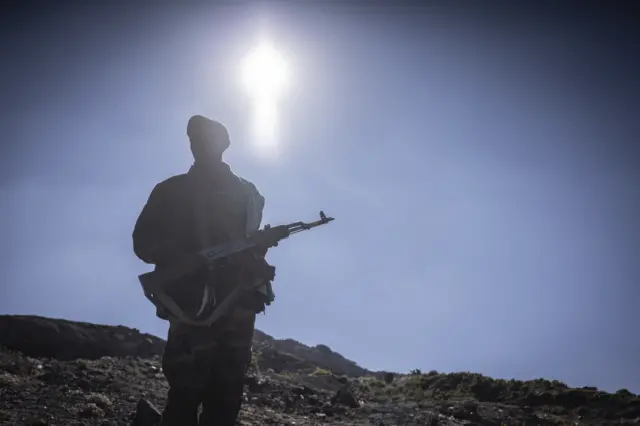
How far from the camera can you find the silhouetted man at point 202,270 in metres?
4.30

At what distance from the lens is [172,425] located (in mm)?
4250

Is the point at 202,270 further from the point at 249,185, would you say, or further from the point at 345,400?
the point at 345,400

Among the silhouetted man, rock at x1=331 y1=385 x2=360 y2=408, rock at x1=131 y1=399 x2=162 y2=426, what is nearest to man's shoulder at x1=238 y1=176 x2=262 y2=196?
the silhouetted man

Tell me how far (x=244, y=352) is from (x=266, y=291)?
59 cm

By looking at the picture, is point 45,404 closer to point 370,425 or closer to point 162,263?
point 162,263

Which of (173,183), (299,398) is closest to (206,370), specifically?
(173,183)

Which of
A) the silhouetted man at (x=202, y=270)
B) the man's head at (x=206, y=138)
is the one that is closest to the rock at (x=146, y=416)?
the silhouetted man at (x=202, y=270)

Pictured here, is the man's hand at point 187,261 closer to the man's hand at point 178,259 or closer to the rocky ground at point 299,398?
the man's hand at point 178,259

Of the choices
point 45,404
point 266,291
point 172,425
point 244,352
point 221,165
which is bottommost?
point 45,404

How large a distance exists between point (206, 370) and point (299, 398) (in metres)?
7.56

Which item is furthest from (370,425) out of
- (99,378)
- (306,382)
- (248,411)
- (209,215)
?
(209,215)

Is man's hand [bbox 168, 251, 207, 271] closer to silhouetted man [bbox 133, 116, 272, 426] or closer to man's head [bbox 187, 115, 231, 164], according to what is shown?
silhouetted man [bbox 133, 116, 272, 426]

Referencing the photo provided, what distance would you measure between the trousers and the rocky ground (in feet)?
12.0

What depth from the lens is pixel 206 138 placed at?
16.5 feet
